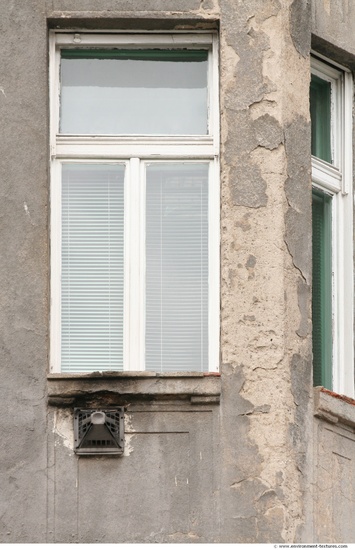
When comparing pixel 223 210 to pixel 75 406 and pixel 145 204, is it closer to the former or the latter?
pixel 145 204

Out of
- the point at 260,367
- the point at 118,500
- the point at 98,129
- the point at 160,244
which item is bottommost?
the point at 118,500

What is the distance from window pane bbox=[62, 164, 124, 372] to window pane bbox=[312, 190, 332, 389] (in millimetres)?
1446

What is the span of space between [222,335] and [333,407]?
0.87m

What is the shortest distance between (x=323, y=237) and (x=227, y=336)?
150 centimetres

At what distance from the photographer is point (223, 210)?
12000 millimetres

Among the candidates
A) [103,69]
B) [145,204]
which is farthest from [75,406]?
[103,69]

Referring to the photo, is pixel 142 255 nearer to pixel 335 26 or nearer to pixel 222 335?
pixel 222 335

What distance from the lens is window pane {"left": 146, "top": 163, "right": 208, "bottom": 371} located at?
12.0m

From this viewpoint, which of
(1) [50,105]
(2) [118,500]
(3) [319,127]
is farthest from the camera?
(3) [319,127]

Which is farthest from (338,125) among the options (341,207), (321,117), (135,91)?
(135,91)

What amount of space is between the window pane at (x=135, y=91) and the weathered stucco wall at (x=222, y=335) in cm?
25

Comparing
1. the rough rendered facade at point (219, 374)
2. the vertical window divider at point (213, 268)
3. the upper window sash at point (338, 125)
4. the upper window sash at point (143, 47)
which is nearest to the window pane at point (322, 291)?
the upper window sash at point (338, 125)

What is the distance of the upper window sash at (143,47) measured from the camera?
40.3ft

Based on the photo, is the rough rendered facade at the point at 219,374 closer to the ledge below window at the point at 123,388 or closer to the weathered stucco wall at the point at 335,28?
the ledge below window at the point at 123,388
